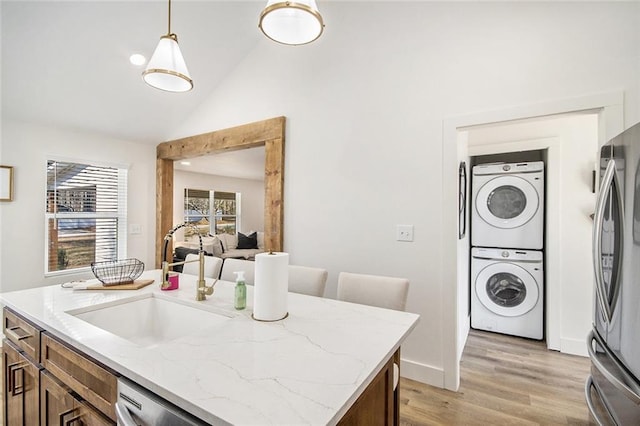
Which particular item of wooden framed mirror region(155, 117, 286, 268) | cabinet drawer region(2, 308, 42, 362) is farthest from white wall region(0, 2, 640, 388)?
cabinet drawer region(2, 308, 42, 362)

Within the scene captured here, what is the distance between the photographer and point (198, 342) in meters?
1.08

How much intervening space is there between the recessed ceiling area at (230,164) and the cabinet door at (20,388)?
3910mm

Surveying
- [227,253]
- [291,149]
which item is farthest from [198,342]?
[227,253]

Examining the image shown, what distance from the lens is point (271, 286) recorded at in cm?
128

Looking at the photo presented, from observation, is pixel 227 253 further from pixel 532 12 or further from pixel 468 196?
pixel 532 12

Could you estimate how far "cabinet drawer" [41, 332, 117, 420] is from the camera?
39.0 inches

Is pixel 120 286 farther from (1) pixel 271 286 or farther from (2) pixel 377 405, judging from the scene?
(2) pixel 377 405

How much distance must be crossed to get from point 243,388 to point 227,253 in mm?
5998

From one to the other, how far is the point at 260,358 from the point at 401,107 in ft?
7.19

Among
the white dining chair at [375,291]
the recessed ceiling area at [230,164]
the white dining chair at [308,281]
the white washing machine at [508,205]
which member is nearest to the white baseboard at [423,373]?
the white dining chair at [375,291]

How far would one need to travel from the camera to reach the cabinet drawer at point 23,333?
1350 millimetres

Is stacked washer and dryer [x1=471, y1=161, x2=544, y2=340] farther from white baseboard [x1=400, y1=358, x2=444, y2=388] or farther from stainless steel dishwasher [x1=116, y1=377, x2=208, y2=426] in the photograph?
stainless steel dishwasher [x1=116, y1=377, x2=208, y2=426]

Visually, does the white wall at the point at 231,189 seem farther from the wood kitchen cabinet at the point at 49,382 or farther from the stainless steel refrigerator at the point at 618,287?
the stainless steel refrigerator at the point at 618,287

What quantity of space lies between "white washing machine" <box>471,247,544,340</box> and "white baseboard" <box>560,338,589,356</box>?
0.27 m
